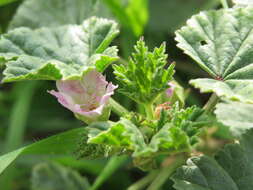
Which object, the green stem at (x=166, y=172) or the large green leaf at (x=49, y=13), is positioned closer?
the green stem at (x=166, y=172)

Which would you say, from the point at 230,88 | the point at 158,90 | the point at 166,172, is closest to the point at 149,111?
the point at 158,90

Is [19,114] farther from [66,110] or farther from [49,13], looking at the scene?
[49,13]

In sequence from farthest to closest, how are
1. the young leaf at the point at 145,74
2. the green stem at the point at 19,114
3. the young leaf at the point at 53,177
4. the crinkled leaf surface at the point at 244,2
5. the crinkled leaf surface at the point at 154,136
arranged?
the green stem at the point at 19,114, the young leaf at the point at 53,177, the crinkled leaf surface at the point at 244,2, the young leaf at the point at 145,74, the crinkled leaf surface at the point at 154,136

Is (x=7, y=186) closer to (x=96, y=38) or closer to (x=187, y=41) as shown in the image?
(x=96, y=38)

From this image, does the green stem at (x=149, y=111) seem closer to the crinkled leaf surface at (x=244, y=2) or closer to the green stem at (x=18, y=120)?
the crinkled leaf surface at (x=244, y=2)

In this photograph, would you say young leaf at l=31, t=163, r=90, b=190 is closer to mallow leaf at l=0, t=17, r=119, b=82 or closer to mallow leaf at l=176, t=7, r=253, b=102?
mallow leaf at l=0, t=17, r=119, b=82

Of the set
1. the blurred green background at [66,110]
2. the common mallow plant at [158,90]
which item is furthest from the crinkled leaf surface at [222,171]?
the blurred green background at [66,110]

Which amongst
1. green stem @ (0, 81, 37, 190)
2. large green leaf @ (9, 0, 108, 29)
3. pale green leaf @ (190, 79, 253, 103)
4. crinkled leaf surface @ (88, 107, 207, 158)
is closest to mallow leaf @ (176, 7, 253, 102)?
pale green leaf @ (190, 79, 253, 103)
